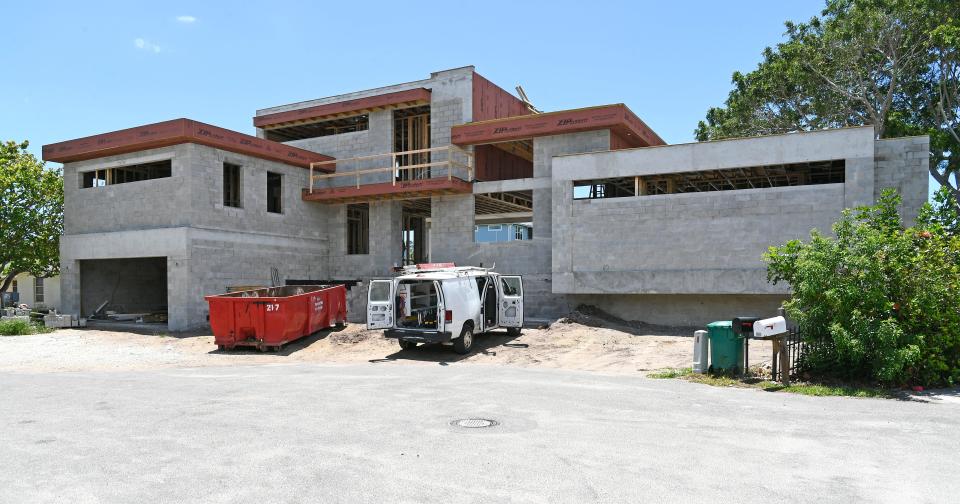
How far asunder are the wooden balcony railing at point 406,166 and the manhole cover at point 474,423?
16.1 m

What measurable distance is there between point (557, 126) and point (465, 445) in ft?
58.7

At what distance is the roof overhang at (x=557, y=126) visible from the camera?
23.0 metres

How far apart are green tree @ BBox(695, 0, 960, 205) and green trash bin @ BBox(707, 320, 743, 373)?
69.1 ft

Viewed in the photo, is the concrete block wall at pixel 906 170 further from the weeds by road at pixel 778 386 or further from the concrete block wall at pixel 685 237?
the weeds by road at pixel 778 386

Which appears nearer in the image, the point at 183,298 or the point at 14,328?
the point at 183,298

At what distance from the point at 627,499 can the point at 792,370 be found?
28.3 ft

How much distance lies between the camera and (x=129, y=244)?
23609 millimetres

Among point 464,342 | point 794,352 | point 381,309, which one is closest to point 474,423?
point 794,352

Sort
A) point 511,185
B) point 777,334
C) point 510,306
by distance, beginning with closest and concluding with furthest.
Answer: point 777,334, point 510,306, point 511,185

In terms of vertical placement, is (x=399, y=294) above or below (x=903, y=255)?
below

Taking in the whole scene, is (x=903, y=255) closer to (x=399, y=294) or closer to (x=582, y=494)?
(x=582, y=494)

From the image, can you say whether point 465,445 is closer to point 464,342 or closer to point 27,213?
point 464,342

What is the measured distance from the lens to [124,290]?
27391 mm

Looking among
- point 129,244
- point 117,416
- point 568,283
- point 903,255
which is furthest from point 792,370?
point 129,244
